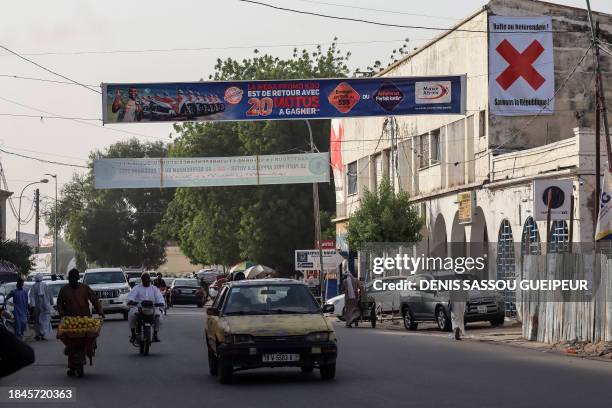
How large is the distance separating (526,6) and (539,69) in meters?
3.82

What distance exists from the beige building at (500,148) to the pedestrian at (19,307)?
14922 mm

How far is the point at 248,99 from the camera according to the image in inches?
1374

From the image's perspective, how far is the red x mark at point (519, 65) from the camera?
124 ft

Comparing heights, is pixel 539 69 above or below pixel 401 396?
above

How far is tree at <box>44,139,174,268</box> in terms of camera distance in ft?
400

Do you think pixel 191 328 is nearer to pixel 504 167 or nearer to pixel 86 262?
pixel 504 167

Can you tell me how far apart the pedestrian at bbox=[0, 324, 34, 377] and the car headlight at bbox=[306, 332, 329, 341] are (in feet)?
33.9

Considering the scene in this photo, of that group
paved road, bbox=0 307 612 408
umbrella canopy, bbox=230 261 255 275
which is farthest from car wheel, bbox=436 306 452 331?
umbrella canopy, bbox=230 261 255 275

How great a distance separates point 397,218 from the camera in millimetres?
47312

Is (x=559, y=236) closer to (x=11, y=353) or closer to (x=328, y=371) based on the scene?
(x=328, y=371)

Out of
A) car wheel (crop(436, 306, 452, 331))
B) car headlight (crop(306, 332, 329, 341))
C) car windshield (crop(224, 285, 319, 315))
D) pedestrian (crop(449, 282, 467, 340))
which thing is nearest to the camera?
car headlight (crop(306, 332, 329, 341))

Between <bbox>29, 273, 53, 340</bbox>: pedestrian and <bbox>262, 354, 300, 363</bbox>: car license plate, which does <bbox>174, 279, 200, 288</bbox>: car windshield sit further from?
<bbox>262, 354, 300, 363</bbox>: car license plate

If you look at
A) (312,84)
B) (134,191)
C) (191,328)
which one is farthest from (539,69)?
(134,191)

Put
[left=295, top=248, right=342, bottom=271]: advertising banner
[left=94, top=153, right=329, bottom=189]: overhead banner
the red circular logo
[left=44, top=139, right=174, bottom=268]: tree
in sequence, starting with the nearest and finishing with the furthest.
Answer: the red circular logo → [left=94, top=153, right=329, bottom=189]: overhead banner → [left=295, top=248, right=342, bottom=271]: advertising banner → [left=44, top=139, right=174, bottom=268]: tree
